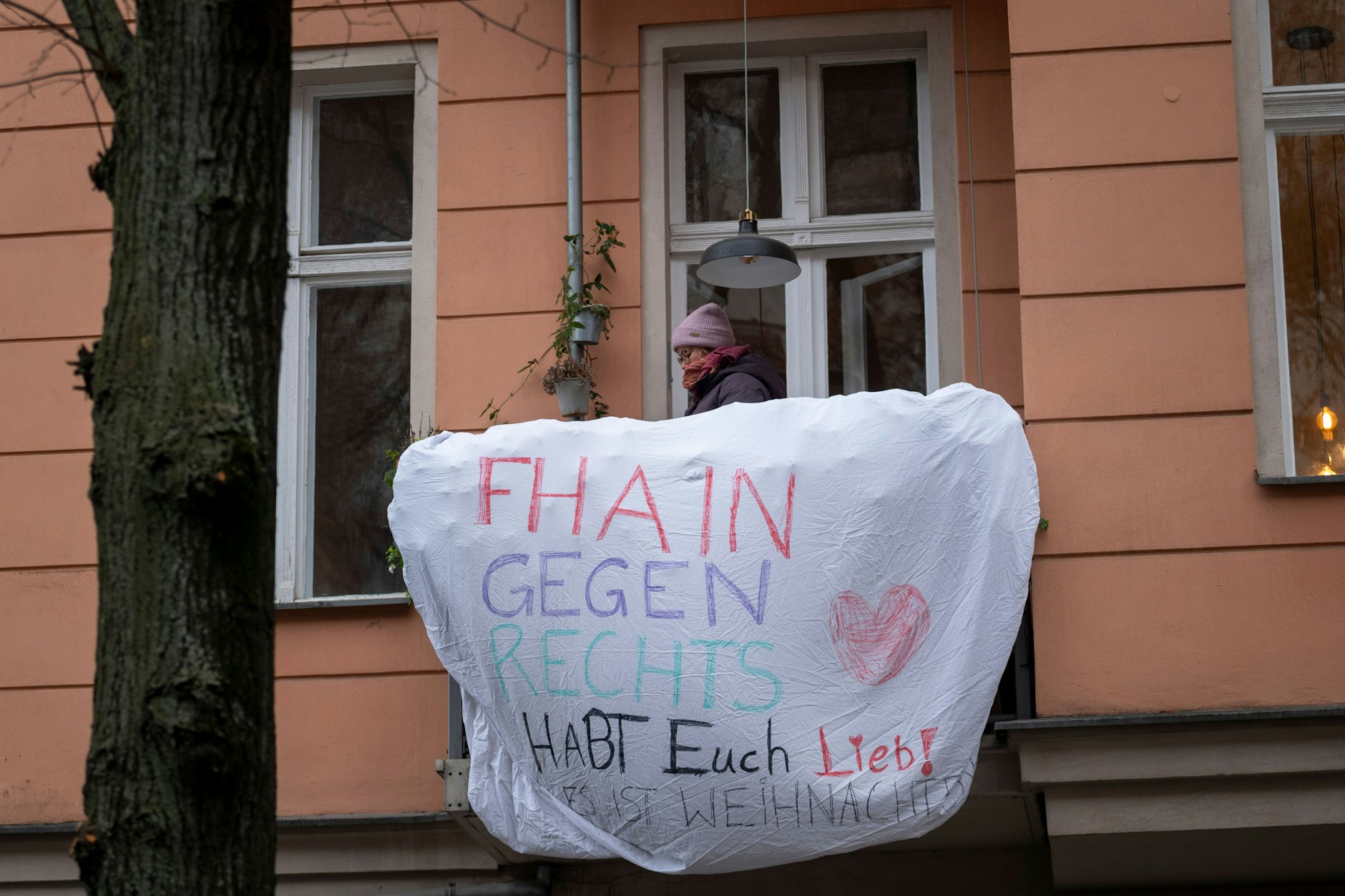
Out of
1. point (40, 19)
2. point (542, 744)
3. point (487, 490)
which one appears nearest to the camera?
point (40, 19)

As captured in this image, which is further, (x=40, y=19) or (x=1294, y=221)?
(x=1294, y=221)

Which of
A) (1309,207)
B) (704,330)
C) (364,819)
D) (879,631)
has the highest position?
(1309,207)

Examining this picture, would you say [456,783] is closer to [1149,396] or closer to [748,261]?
[748,261]

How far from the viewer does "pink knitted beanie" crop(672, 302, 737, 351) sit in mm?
5461

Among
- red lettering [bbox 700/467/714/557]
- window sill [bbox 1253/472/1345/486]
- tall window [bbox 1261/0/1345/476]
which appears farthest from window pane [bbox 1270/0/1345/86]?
red lettering [bbox 700/467/714/557]

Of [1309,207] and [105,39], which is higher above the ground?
[1309,207]

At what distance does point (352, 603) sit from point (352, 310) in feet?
4.05

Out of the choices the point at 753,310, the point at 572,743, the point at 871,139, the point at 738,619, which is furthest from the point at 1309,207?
the point at 572,743

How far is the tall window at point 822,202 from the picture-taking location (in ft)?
20.7

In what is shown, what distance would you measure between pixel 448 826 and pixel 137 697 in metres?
3.04

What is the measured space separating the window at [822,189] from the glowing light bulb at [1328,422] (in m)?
1.37

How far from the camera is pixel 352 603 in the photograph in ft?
19.7

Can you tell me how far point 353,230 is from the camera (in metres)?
6.61

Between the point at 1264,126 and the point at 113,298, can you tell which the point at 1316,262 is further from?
the point at 113,298
